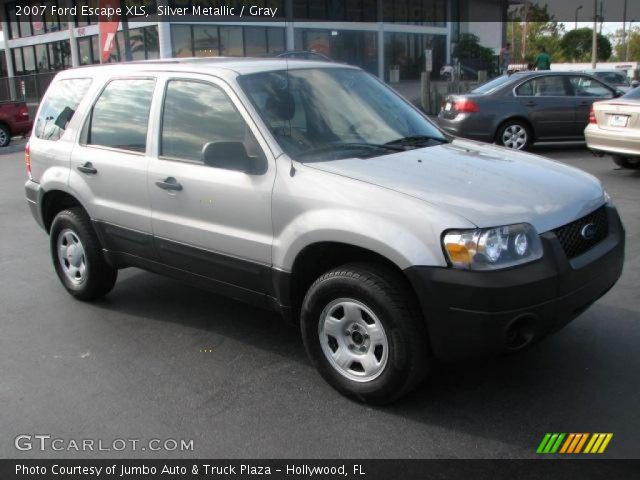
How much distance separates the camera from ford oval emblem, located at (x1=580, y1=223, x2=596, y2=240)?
359 centimetres

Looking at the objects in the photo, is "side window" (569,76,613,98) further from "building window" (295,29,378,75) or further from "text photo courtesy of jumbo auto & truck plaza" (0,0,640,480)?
"building window" (295,29,378,75)

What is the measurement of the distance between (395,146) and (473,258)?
1.27 metres

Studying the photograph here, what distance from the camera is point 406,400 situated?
145 inches

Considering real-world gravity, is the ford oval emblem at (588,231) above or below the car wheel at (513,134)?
above

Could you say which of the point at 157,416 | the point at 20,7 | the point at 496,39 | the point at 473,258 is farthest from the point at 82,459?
the point at 496,39

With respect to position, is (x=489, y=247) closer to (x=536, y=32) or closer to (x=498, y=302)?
(x=498, y=302)

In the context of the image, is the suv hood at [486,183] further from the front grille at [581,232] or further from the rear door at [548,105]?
the rear door at [548,105]

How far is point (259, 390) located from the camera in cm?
386

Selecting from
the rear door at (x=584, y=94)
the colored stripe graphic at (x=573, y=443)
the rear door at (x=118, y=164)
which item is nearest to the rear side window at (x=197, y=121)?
the rear door at (x=118, y=164)

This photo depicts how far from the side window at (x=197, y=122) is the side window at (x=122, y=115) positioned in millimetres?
237

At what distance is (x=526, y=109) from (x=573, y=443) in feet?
33.5

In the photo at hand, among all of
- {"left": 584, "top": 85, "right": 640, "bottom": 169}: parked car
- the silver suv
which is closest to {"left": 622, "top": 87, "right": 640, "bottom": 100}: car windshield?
{"left": 584, "top": 85, "right": 640, "bottom": 169}: parked car

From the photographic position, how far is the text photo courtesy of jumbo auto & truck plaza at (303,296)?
320cm
